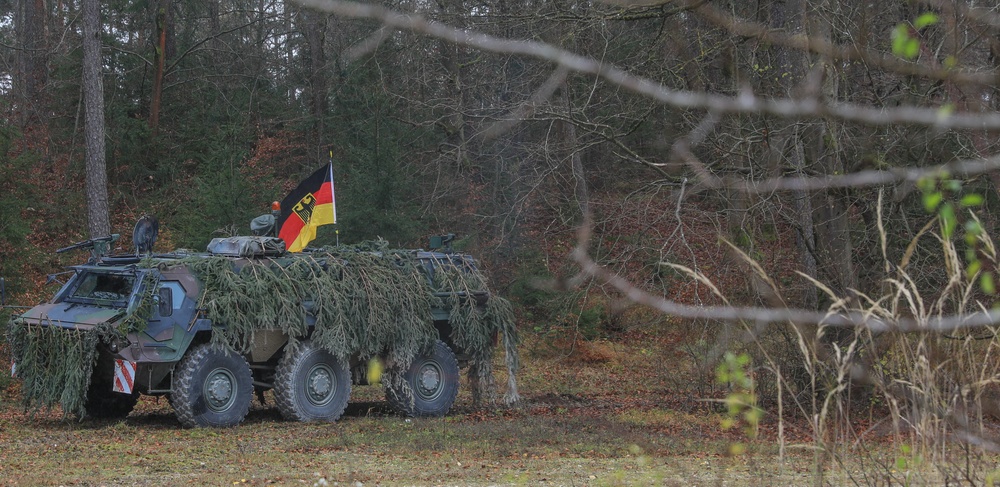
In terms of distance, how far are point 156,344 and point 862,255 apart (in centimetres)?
836

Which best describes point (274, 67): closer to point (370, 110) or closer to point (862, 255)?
point (370, 110)

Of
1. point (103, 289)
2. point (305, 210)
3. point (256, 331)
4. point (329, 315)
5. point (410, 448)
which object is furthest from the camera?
point (305, 210)

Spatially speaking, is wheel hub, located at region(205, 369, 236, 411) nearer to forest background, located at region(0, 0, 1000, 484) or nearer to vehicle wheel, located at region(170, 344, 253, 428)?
vehicle wheel, located at region(170, 344, 253, 428)

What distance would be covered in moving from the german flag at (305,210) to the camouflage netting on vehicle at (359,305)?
1528 mm

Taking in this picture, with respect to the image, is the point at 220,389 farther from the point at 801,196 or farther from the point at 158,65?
the point at 158,65

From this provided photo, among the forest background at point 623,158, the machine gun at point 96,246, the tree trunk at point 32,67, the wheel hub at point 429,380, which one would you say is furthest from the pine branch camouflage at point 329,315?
the tree trunk at point 32,67

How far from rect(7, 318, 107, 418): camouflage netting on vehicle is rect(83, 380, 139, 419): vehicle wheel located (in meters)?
0.63

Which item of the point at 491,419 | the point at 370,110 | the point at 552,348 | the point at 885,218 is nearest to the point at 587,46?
the point at 885,218

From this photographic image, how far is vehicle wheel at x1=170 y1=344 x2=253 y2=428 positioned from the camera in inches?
458

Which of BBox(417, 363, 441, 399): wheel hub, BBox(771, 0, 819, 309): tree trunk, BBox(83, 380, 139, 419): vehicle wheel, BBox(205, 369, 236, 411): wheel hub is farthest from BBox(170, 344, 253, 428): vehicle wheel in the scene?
BBox(771, 0, 819, 309): tree trunk

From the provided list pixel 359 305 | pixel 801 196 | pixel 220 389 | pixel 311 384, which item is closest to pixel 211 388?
pixel 220 389

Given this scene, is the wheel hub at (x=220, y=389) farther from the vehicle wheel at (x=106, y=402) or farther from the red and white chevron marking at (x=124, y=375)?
the vehicle wheel at (x=106, y=402)

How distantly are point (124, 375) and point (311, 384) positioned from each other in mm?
2203

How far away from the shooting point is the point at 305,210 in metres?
15.1
